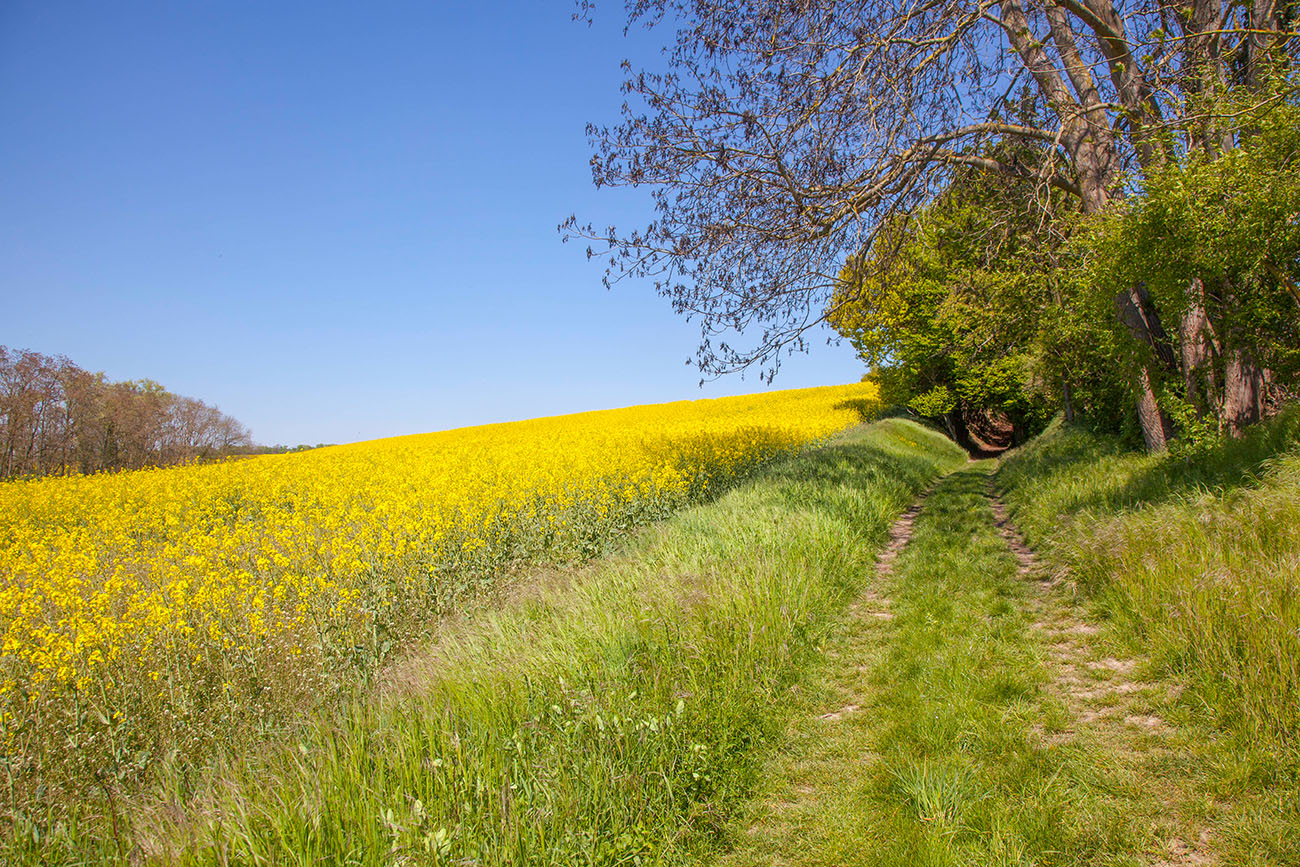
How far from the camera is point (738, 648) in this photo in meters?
4.00

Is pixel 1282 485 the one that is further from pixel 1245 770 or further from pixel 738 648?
pixel 738 648

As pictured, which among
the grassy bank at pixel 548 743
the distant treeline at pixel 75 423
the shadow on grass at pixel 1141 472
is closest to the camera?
the grassy bank at pixel 548 743

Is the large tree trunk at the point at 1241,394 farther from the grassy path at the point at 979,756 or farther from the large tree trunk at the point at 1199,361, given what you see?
the grassy path at the point at 979,756

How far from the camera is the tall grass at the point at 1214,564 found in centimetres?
304

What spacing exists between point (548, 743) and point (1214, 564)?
467 cm

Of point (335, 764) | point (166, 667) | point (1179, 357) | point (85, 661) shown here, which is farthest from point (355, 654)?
point (1179, 357)

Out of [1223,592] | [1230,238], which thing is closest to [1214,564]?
[1223,592]

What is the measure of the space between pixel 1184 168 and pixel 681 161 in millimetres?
4876

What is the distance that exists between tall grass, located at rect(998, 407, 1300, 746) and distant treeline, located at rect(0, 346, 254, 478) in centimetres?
2942

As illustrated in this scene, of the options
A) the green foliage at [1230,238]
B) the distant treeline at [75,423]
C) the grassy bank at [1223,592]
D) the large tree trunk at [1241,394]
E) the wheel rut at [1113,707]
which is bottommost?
the wheel rut at [1113,707]

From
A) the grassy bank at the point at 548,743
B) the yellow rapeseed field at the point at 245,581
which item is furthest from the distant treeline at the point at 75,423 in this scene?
the grassy bank at the point at 548,743

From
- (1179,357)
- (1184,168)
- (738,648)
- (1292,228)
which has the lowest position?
(738,648)

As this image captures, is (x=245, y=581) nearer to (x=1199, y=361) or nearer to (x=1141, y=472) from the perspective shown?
(x=1141, y=472)

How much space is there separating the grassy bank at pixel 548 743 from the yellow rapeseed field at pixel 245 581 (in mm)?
805
